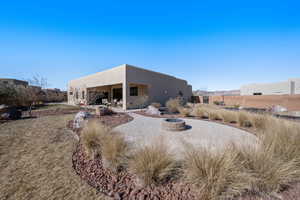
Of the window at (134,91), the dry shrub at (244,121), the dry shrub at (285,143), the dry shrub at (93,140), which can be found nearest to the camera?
the dry shrub at (285,143)

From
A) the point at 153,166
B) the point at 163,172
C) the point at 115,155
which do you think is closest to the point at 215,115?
the point at 163,172

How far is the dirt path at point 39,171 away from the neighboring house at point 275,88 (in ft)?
98.9

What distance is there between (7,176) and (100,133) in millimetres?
1919

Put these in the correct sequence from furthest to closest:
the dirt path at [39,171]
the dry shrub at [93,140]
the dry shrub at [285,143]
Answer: the dry shrub at [93,140]
the dry shrub at [285,143]
the dirt path at [39,171]

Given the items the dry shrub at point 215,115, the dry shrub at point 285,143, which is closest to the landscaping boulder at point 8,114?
the dry shrub at point 285,143

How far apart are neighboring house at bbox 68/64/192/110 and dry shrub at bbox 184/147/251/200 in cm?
1066

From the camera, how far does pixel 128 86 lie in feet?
40.0

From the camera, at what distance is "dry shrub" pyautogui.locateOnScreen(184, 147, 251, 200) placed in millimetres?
1674

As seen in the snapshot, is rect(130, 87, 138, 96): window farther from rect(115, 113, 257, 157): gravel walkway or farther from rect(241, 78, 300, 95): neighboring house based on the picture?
rect(241, 78, 300, 95): neighboring house

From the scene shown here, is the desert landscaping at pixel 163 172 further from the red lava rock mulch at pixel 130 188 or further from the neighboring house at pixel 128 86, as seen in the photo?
the neighboring house at pixel 128 86

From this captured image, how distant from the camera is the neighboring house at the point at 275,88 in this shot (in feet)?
63.6

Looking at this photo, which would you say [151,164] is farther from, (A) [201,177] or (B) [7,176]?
(B) [7,176]

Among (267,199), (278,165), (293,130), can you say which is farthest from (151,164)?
(293,130)

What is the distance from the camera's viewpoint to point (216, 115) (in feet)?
24.0
